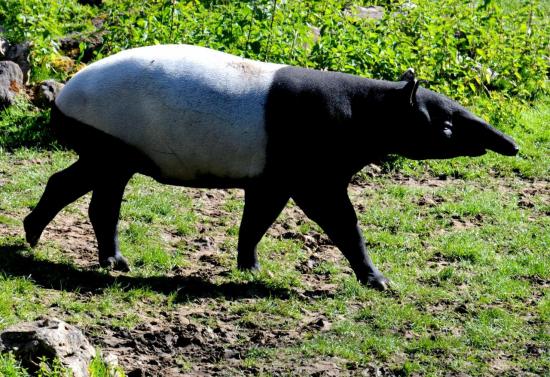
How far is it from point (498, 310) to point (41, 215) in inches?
145

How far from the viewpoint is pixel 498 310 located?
7.95 metres

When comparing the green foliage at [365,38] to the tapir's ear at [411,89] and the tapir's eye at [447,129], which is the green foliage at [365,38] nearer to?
the tapir's eye at [447,129]

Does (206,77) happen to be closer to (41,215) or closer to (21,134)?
(41,215)

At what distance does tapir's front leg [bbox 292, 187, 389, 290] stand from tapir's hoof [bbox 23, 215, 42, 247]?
82.5 inches

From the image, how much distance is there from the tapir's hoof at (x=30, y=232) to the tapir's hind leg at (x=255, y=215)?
1634 mm

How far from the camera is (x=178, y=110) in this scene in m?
7.83

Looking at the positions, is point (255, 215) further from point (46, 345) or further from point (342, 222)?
point (46, 345)

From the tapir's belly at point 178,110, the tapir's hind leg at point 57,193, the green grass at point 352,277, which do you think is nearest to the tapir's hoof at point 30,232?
the tapir's hind leg at point 57,193

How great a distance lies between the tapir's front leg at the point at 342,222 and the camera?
26.8 ft

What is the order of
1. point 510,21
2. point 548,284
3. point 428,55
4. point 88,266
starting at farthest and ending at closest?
point 510,21
point 428,55
point 548,284
point 88,266

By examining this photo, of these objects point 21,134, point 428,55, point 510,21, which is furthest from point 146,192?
point 510,21

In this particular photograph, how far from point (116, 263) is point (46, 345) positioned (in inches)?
100

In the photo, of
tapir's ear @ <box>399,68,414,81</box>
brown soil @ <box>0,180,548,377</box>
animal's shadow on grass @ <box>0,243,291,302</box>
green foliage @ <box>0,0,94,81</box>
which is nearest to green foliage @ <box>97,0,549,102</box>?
green foliage @ <box>0,0,94,81</box>

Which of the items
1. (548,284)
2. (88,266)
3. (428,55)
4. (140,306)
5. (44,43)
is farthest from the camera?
(428,55)
